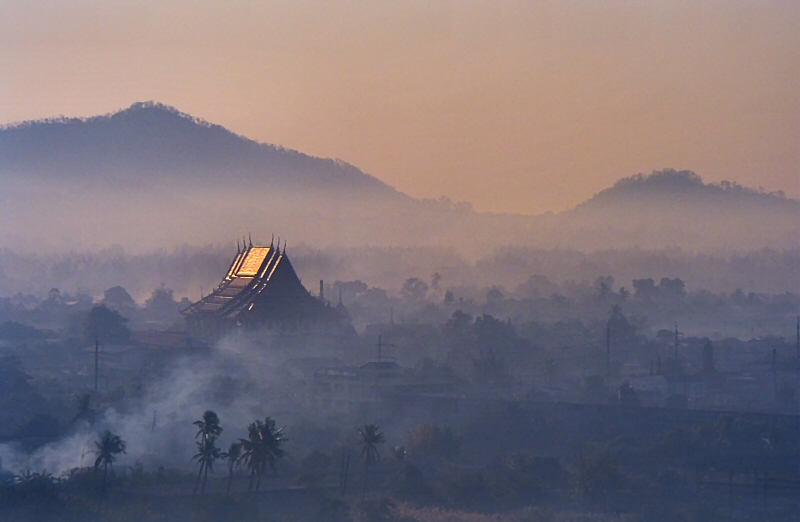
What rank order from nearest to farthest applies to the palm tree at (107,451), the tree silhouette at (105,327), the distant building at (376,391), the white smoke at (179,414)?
the palm tree at (107,451)
the white smoke at (179,414)
the distant building at (376,391)
the tree silhouette at (105,327)

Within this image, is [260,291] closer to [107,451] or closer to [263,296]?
[263,296]

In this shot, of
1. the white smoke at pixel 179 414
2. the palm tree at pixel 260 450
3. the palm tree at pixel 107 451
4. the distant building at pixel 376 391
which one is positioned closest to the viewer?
the palm tree at pixel 107 451

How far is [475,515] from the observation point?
187 feet

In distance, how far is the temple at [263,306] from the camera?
98.8 meters

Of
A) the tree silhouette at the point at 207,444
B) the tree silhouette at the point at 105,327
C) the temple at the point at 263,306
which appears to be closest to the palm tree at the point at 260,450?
the tree silhouette at the point at 207,444

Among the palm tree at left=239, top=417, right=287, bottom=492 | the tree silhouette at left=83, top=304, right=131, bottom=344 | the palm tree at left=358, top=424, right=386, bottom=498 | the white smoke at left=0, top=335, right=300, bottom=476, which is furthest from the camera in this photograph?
the tree silhouette at left=83, top=304, right=131, bottom=344

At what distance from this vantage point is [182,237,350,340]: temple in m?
98.8

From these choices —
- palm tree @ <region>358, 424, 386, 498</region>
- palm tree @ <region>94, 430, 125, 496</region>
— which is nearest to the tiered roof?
palm tree @ <region>358, 424, 386, 498</region>

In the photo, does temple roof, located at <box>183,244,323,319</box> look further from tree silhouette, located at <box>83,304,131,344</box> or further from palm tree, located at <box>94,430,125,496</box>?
palm tree, located at <box>94,430,125,496</box>

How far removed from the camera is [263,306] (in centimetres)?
9888

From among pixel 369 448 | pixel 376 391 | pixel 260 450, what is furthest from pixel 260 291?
pixel 260 450

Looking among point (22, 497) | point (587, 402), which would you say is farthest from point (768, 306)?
point (22, 497)

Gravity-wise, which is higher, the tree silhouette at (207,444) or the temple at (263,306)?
the temple at (263,306)

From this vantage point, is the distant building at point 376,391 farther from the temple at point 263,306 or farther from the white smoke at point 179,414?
the temple at point 263,306
